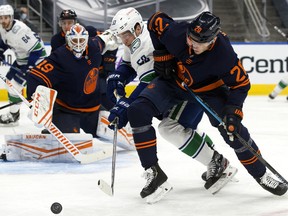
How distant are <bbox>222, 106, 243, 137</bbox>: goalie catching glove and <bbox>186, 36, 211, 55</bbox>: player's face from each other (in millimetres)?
275

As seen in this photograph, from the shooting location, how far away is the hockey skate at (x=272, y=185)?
3.33 meters

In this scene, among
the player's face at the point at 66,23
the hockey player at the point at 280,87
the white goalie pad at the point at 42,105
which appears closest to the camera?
the white goalie pad at the point at 42,105

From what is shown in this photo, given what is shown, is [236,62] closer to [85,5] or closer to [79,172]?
[79,172]

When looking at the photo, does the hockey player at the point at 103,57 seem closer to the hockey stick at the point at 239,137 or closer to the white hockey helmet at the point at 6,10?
the white hockey helmet at the point at 6,10

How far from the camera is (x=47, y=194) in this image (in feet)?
11.3

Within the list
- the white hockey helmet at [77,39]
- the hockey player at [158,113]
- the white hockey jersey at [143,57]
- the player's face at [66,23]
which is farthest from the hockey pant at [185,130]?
the player's face at [66,23]

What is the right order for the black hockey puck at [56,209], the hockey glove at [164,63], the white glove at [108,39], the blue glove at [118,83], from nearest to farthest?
1. the black hockey puck at [56,209]
2. the hockey glove at [164,63]
3. the blue glove at [118,83]
4. the white glove at [108,39]

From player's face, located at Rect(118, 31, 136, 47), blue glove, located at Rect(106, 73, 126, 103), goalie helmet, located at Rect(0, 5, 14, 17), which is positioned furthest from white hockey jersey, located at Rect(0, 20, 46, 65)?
player's face, located at Rect(118, 31, 136, 47)

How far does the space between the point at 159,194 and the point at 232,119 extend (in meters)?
0.48

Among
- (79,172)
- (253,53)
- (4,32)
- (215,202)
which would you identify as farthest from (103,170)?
(253,53)

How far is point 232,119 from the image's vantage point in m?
3.15

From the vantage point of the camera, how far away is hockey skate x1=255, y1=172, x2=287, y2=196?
3.33 m

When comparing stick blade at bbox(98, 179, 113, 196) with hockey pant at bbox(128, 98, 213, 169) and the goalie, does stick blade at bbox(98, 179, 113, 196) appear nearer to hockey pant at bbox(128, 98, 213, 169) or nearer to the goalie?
hockey pant at bbox(128, 98, 213, 169)

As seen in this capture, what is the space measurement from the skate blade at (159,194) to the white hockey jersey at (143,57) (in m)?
0.62
